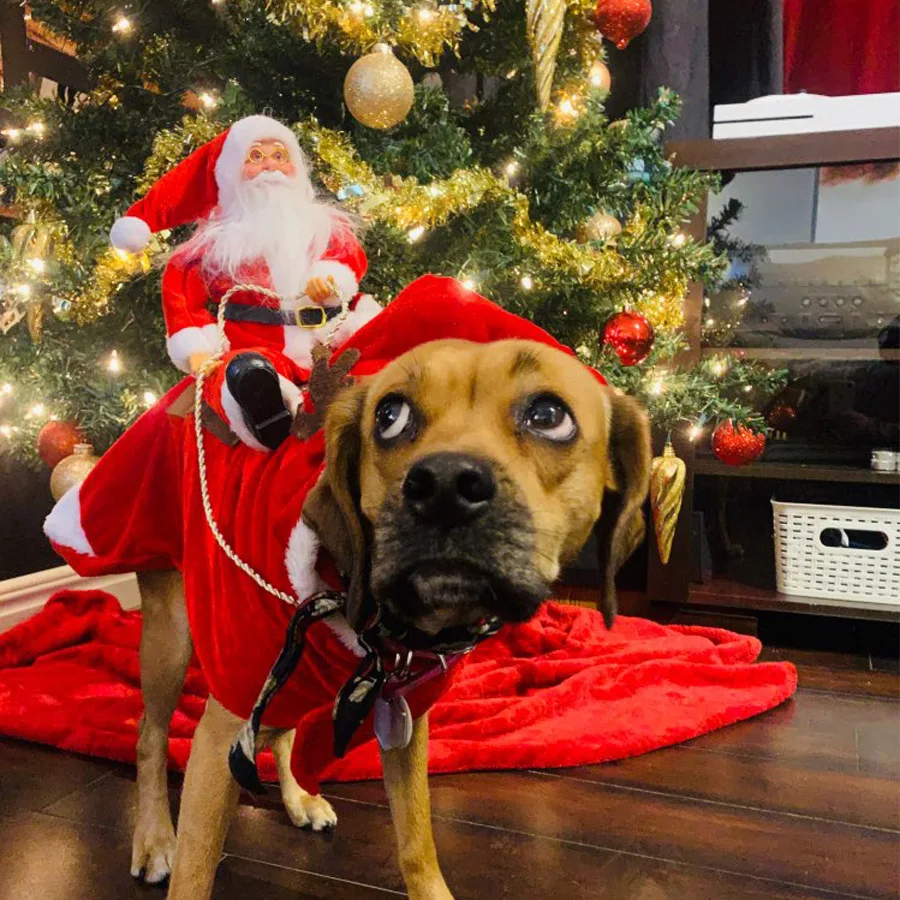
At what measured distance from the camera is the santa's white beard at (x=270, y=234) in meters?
1.71

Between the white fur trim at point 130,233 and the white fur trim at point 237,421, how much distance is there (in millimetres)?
675

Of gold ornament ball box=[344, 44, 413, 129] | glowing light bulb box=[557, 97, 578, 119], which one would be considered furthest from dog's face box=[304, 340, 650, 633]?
glowing light bulb box=[557, 97, 578, 119]

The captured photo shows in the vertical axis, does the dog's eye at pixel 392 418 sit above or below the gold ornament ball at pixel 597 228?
below

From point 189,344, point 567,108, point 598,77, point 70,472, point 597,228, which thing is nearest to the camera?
point 189,344

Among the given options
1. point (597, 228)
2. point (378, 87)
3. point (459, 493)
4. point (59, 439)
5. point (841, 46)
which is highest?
point (841, 46)

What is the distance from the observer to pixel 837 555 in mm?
2559

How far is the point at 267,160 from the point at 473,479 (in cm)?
124

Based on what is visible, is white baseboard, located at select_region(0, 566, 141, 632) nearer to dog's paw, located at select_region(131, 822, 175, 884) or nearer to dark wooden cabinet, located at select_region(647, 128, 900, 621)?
dog's paw, located at select_region(131, 822, 175, 884)

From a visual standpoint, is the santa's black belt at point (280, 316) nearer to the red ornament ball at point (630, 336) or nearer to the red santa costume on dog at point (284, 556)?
the red santa costume on dog at point (284, 556)

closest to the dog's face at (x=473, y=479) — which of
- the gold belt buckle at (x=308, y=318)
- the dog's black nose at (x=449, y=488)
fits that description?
the dog's black nose at (x=449, y=488)

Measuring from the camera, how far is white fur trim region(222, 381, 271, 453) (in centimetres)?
111

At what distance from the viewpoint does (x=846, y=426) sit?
2.69 m

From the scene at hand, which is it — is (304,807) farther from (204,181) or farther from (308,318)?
(204,181)

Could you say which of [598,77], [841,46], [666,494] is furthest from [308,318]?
[841,46]
